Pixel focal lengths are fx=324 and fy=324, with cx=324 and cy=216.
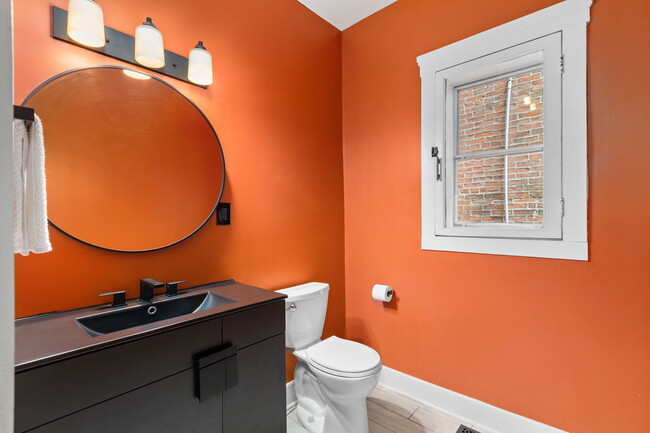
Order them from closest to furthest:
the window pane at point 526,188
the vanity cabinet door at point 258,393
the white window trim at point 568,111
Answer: the vanity cabinet door at point 258,393
the white window trim at point 568,111
the window pane at point 526,188

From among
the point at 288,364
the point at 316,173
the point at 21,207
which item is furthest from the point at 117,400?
the point at 316,173

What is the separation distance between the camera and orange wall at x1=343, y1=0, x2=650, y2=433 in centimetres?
148

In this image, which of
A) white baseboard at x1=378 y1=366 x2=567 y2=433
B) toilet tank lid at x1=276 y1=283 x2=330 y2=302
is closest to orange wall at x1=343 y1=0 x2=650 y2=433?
white baseboard at x1=378 y1=366 x2=567 y2=433

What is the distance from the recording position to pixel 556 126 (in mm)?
1634

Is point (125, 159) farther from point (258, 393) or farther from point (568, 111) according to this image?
point (568, 111)

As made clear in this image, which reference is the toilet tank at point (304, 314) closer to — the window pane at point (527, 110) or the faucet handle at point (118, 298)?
the faucet handle at point (118, 298)

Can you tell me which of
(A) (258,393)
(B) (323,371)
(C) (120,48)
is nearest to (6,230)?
(A) (258,393)

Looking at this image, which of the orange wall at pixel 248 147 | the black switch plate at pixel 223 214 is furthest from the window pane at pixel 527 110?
the black switch plate at pixel 223 214

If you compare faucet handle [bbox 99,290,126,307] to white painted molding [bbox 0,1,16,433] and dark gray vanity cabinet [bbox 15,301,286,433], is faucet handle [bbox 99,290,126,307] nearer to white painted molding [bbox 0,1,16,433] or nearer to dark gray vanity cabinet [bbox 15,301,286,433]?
dark gray vanity cabinet [bbox 15,301,286,433]

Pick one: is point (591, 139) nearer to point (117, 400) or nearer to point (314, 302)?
point (314, 302)

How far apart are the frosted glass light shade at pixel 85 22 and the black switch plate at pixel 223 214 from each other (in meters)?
0.87

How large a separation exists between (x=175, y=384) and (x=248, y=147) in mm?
1261

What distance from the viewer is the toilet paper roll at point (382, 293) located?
7.17 feet

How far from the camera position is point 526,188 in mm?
1780
